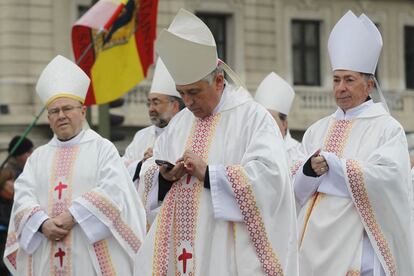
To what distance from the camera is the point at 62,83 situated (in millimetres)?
10383

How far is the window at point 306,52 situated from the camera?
3669 cm

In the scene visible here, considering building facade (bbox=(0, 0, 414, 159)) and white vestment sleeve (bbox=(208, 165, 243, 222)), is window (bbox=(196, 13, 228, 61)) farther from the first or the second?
white vestment sleeve (bbox=(208, 165, 243, 222))

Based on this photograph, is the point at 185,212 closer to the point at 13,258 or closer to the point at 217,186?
the point at 217,186

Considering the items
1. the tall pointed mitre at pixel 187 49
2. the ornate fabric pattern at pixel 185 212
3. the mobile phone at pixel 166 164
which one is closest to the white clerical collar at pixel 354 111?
the ornate fabric pattern at pixel 185 212

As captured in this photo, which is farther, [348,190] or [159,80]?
[159,80]

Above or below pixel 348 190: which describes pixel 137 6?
above

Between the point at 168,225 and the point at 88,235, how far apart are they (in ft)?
5.44

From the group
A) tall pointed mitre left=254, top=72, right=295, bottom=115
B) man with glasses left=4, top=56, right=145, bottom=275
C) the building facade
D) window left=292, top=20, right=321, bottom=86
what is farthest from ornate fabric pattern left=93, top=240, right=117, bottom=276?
window left=292, top=20, right=321, bottom=86

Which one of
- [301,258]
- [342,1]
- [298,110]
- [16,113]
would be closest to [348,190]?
[301,258]

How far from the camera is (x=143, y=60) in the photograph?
594 inches

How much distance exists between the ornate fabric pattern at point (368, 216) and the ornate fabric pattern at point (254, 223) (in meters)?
1.09

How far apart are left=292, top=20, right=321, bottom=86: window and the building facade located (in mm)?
25

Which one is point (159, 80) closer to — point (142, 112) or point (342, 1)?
point (142, 112)

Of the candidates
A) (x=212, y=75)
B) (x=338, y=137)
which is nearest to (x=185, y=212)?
(x=212, y=75)
